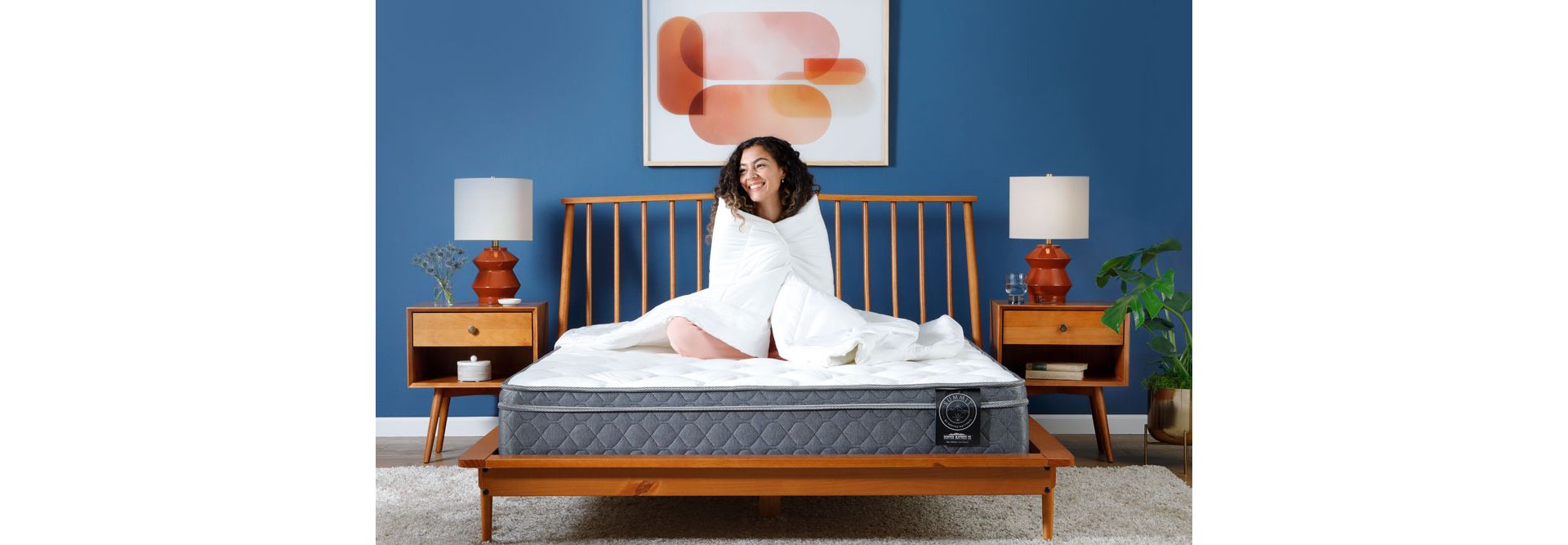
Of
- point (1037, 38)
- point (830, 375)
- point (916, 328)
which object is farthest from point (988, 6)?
point (830, 375)

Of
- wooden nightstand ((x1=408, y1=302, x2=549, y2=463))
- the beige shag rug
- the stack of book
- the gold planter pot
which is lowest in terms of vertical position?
the beige shag rug

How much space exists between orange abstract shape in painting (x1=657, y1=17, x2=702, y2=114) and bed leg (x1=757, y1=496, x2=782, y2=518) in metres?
1.62

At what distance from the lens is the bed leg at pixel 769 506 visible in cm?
224

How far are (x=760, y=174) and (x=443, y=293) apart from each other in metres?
1.23

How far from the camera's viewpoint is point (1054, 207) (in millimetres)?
2971

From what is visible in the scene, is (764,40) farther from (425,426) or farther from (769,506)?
(425,426)

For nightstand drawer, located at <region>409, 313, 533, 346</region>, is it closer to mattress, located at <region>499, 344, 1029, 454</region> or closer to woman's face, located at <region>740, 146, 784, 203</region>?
woman's face, located at <region>740, 146, 784, 203</region>

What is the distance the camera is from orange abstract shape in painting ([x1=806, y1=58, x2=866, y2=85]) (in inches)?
131

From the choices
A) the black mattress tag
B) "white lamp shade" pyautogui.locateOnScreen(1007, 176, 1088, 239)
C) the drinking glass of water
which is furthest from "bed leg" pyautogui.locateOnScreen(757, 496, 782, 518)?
"white lamp shade" pyautogui.locateOnScreen(1007, 176, 1088, 239)

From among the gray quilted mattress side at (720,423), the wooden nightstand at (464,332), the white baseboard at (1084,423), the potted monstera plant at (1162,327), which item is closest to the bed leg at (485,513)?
the gray quilted mattress side at (720,423)

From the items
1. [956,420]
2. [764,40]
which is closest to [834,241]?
[764,40]
